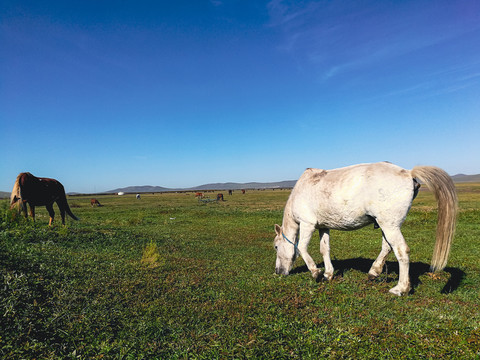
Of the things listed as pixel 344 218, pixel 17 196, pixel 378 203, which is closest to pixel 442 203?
pixel 378 203

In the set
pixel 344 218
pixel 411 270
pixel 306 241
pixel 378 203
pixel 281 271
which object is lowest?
pixel 411 270

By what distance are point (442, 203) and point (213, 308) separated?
616 centimetres

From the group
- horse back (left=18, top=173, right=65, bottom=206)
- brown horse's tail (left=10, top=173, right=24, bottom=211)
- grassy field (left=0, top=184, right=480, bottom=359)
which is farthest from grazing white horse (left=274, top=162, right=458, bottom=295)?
horse back (left=18, top=173, right=65, bottom=206)

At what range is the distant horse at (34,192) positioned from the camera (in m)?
12.8

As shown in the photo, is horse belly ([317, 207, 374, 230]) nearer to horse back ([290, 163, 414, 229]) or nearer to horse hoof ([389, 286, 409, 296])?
horse back ([290, 163, 414, 229])

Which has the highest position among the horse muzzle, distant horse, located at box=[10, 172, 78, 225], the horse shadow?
distant horse, located at box=[10, 172, 78, 225]

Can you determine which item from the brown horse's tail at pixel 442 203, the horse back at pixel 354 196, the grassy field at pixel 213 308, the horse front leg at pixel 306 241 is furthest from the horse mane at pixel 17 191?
the brown horse's tail at pixel 442 203

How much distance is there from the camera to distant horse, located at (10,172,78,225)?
505 inches

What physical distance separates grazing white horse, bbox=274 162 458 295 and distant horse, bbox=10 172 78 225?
43.7ft

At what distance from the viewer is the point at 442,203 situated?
21.9 ft

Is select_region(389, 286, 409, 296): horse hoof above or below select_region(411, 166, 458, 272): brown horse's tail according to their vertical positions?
below

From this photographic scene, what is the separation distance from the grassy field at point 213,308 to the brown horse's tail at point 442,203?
3.89ft

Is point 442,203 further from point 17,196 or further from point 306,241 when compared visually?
point 17,196

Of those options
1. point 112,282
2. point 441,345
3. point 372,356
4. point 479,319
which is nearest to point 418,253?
point 479,319
